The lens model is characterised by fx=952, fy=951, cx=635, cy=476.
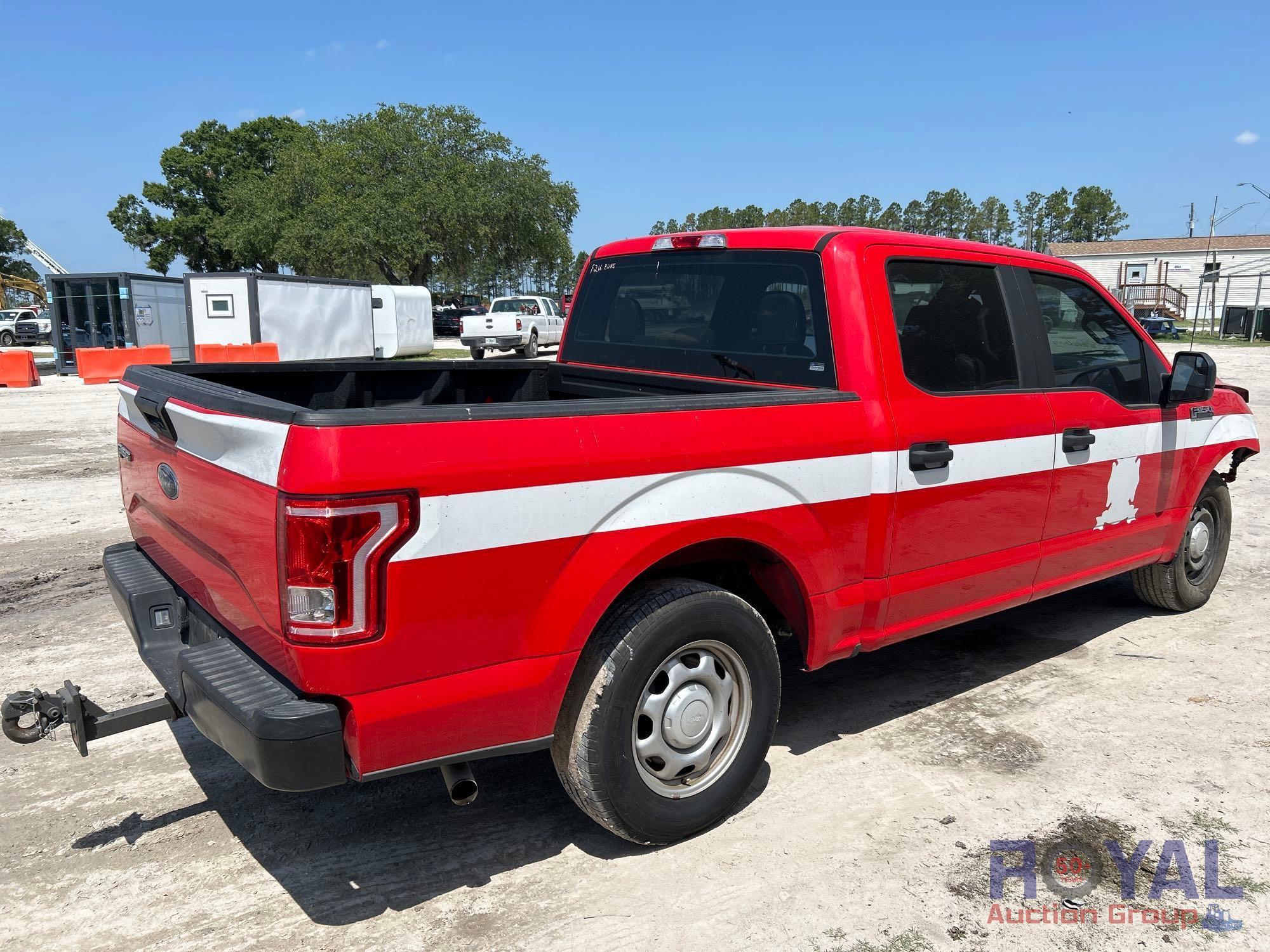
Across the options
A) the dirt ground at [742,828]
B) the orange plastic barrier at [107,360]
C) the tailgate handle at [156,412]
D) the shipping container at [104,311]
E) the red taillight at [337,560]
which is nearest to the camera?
the red taillight at [337,560]

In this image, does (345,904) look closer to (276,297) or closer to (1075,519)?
(1075,519)

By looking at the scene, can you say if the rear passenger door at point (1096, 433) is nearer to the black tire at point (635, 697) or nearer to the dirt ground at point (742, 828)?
the dirt ground at point (742, 828)

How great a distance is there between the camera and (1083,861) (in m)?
3.20

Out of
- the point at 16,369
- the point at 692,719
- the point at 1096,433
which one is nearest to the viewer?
the point at 692,719

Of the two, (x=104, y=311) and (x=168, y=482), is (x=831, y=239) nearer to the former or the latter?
(x=168, y=482)

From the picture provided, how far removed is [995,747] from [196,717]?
3099mm

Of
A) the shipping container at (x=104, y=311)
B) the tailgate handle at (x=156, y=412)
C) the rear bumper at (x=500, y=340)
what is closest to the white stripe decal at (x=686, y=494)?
the tailgate handle at (x=156, y=412)


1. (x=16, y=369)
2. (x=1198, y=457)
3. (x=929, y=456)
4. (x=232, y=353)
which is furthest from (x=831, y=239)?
(x=16, y=369)

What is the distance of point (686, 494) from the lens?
2.98m

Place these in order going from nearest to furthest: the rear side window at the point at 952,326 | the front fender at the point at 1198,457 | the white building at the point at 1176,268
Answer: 1. the rear side window at the point at 952,326
2. the front fender at the point at 1198,457
3. the white building at the point at 1176,268

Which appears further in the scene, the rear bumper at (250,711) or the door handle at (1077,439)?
the door handle at (1077,439)

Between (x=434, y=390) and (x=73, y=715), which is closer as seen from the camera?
(x=73, y=715)

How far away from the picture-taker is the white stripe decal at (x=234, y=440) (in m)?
2.39

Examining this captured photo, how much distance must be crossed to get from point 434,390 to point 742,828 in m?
2.42
